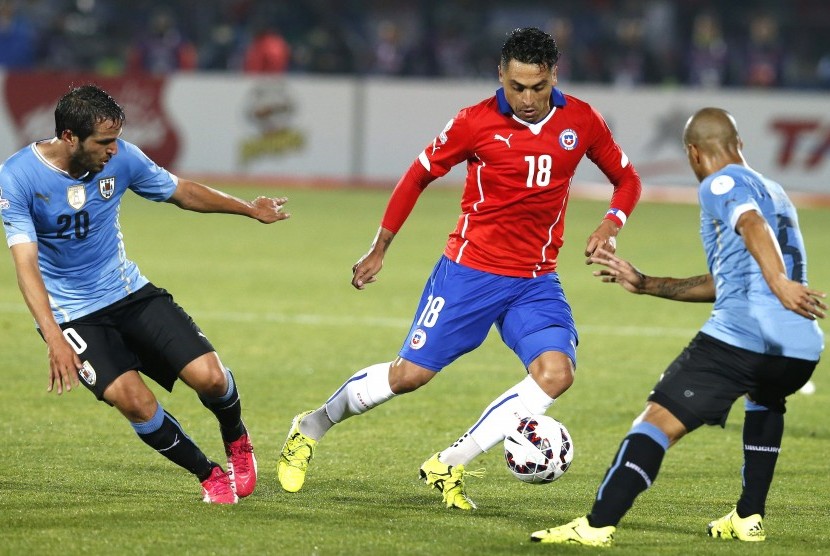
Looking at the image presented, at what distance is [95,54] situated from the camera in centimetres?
2664

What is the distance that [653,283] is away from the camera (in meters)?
5.79

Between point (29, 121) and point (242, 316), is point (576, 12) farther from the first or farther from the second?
point (242, 316)

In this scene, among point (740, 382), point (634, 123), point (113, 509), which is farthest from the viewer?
point (634, 123)

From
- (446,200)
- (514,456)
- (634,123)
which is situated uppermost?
Answer: (514,456)

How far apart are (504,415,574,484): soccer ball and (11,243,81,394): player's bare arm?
1983 millimetres

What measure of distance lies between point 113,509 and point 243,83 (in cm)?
1782

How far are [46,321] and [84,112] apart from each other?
941mm

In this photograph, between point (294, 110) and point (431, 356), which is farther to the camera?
point (294, 110)

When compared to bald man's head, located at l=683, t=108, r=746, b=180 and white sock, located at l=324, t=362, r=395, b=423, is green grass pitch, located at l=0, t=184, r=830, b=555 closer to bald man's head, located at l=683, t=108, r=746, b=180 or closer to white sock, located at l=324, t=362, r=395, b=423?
white sock, located at l=324, t=362, r=395, b=423

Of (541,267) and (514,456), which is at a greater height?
(541,267)

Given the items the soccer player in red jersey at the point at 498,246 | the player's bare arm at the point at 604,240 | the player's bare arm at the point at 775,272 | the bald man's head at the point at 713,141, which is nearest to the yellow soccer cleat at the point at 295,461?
the soccer player in red jersey at the point at 498,246

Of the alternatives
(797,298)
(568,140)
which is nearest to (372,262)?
(568,140)

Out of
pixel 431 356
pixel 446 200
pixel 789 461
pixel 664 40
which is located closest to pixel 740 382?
pixel 431 356

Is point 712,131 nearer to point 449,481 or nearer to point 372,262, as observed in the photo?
point 372,262
